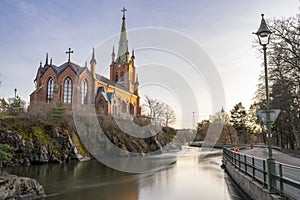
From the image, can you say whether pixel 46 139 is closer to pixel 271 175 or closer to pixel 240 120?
pixel 271 175

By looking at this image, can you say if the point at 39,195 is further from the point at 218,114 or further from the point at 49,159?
the point at 218,114

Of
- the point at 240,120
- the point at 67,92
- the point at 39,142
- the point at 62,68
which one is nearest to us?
the point at 39,142

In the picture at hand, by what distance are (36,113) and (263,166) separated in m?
27.0

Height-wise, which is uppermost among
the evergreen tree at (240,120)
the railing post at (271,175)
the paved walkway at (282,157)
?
the evergreen tree at (240,120)

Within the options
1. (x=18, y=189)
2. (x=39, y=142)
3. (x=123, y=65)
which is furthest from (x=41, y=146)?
(x=123, y=65)

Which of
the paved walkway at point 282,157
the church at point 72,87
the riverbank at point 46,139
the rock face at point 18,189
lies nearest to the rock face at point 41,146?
the riverbank at point 46,139

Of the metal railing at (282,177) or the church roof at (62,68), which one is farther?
the church roof at (62,68)

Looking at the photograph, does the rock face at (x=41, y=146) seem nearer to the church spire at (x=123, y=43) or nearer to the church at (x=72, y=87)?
the church at (x=72, y=87)

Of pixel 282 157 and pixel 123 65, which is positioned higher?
pixel 123 65

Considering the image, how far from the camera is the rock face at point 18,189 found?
8.98 m

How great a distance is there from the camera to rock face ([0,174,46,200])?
8.98 meters

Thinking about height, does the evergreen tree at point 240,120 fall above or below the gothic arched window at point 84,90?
A: below

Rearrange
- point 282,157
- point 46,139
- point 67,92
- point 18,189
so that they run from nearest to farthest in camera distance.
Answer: point 18,189, point 282,157, point 46,139, point 67,92

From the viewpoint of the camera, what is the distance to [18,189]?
9547 mm
